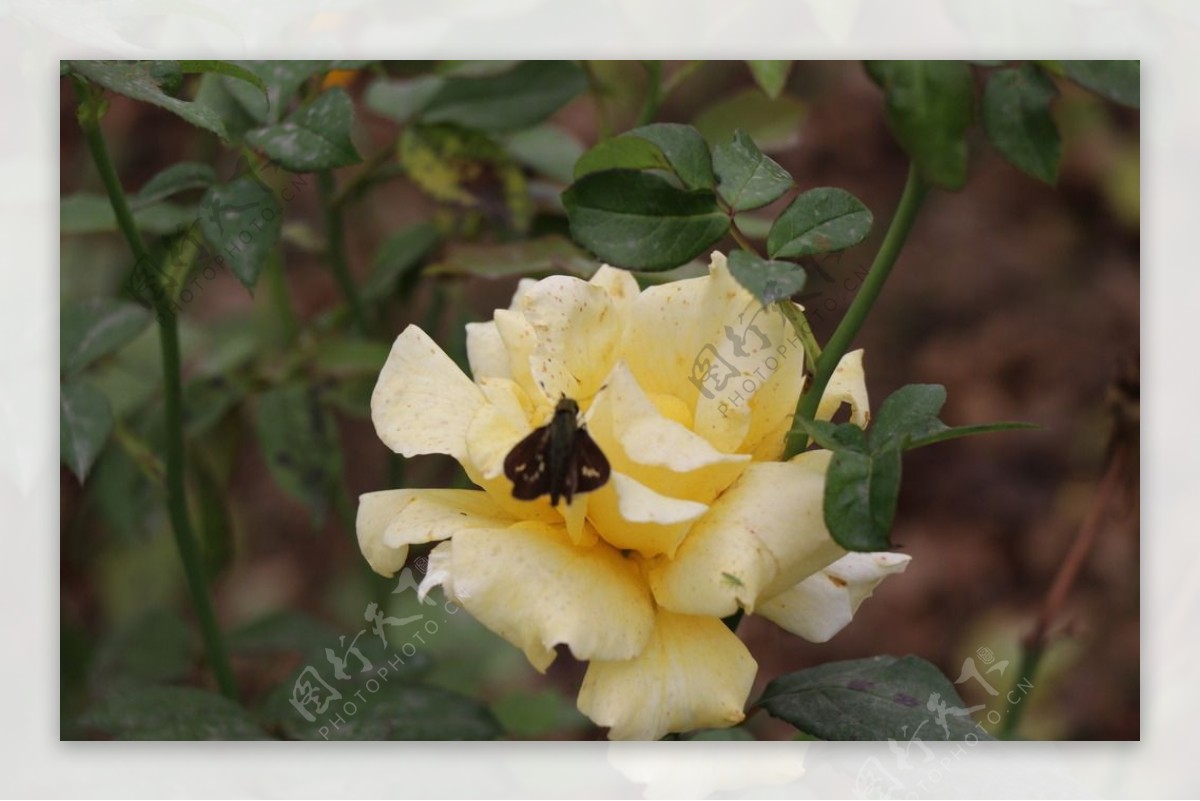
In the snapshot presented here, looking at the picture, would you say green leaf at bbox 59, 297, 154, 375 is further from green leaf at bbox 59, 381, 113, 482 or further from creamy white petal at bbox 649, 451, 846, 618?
creamy white petal at bbox 649, 451, 846, 618

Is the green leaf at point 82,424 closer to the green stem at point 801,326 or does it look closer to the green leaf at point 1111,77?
the green stem at point 801,326

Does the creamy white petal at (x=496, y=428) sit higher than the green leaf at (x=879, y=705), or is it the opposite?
the creamy white petal at (x=496, y=428)

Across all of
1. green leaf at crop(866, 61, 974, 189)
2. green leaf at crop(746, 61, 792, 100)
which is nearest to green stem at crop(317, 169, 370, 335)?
green leaf at crop(746, 61, 792, 100)

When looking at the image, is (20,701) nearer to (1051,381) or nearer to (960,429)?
(960,429)

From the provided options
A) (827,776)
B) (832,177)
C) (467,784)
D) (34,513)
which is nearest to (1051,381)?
(832,177)

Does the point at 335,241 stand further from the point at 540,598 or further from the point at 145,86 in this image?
the point at 540,598

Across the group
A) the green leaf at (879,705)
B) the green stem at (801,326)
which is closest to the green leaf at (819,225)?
the green stem at (801,326)

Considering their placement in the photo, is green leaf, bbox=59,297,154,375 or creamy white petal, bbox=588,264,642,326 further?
green leaf, bbox=59,297,154,375
